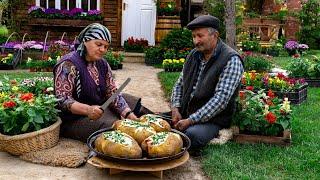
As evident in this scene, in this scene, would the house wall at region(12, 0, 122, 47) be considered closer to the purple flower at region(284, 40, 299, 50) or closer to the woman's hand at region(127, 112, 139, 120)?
the purple flower at region(284, 40, 299, 50)

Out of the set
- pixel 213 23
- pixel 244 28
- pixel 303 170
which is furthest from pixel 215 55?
pixel 244 28

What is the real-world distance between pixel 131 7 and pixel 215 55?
959cm

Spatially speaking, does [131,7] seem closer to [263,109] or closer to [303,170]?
[263,109]

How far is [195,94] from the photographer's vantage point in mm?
Answer: 4977

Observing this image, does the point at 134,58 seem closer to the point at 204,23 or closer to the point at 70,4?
the point at 70,4

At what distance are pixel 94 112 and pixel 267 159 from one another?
1718mm

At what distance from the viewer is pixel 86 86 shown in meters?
4.78

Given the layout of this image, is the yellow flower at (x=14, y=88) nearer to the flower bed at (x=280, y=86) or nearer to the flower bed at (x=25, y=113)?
the flower bed at (x=25, y=113)

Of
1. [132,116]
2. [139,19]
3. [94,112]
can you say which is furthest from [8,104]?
[139,19]

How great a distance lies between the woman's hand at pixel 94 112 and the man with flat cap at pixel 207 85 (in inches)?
33.4

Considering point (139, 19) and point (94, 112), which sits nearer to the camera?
point (94, 112)

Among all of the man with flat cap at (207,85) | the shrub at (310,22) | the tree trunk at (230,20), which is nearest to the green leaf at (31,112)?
the man with flat cap at (207,85)

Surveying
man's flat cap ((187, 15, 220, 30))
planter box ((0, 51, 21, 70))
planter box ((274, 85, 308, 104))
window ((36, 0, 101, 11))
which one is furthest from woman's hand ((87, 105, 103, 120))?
window ((36, 0, 101, 11))

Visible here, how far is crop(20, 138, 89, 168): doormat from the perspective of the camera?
14.1 ft
